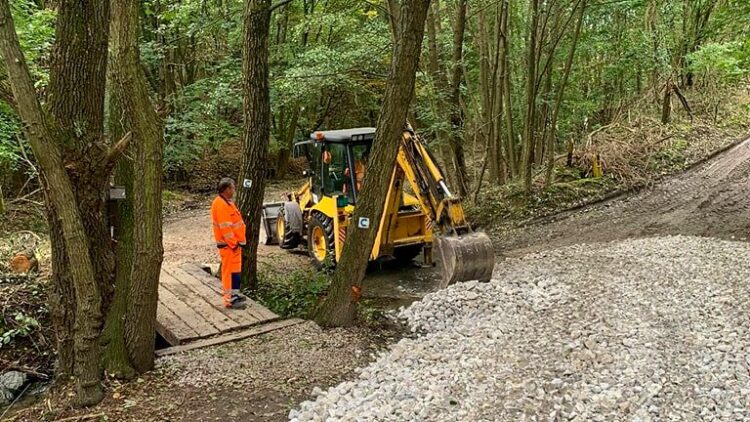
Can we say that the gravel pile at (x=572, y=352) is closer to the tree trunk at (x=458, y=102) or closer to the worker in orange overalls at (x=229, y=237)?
the worker in orange overalls at (x=229, y=237)

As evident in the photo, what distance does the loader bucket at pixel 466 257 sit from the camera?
7.08 meters

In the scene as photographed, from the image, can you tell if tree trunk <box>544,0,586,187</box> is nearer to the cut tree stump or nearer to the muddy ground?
the muddy ground

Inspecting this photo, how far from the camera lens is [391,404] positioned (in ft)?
14.8

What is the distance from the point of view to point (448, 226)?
7387mm

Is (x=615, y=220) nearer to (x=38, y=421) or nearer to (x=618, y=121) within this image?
(x=618, y=121)

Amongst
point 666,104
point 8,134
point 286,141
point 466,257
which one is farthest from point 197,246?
point 666,104

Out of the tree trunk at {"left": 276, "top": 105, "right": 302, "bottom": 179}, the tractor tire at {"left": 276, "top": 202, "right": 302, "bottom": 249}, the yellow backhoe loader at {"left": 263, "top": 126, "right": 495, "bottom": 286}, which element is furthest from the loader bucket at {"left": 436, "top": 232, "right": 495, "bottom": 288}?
the tree trunk at {"left": 276, "top": 105, "right": 302, "bottom": 179}

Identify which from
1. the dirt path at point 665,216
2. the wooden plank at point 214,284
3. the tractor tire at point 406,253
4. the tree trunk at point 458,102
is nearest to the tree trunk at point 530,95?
the dirt path at point 665,216

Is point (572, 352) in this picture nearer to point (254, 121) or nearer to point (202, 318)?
point (202, 318)

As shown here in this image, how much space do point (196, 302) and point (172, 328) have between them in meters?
0.87

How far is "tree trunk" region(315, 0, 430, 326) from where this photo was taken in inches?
223

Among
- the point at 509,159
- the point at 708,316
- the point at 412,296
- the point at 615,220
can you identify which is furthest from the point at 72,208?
the point at 509,159

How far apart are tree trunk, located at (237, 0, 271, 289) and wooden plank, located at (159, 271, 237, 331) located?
728 millimetres

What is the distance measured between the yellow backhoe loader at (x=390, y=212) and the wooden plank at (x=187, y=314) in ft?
5.89
